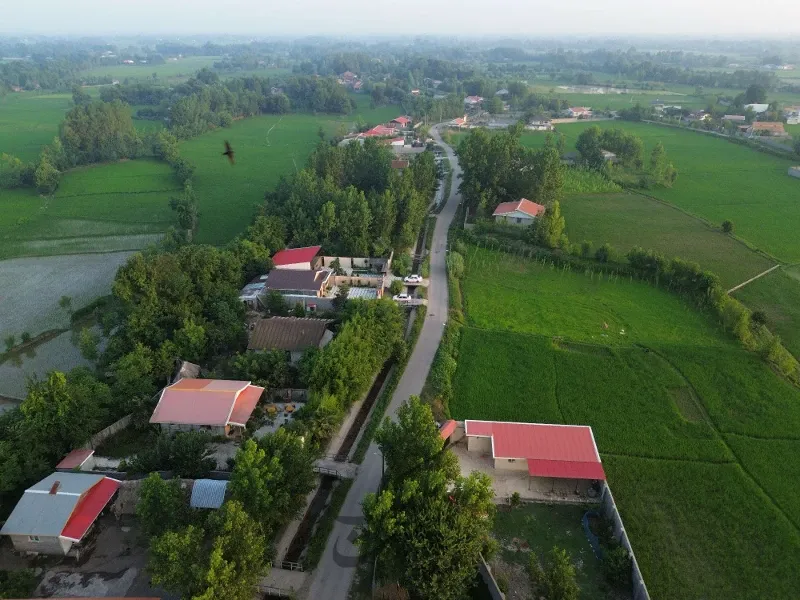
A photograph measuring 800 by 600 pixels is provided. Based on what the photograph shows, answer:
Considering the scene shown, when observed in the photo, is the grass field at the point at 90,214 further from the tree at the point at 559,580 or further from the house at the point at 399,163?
the tree at the point at 559,580

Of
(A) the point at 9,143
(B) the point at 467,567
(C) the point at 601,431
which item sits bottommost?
(A) the point at 9,143

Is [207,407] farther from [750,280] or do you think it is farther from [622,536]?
[750,280]

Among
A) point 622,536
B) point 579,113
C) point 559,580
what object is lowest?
point 579,113

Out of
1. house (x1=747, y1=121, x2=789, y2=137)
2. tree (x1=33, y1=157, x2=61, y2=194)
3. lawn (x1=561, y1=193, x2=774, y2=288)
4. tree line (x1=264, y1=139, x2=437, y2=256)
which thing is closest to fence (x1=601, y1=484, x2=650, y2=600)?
lawn (x1=561, y1=193, x2=774, y2=288)

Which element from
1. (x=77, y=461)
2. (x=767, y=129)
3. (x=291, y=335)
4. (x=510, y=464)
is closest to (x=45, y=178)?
(x=291, y=335)

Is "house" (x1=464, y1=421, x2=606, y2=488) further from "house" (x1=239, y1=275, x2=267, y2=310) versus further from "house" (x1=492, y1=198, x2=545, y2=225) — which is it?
"house" (x1=492, y1=198, x2=545, y2=225)

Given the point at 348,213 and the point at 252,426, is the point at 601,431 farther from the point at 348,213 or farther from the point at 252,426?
the point at 348,213

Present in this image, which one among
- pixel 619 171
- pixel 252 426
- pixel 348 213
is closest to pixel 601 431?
pixel 252 426
